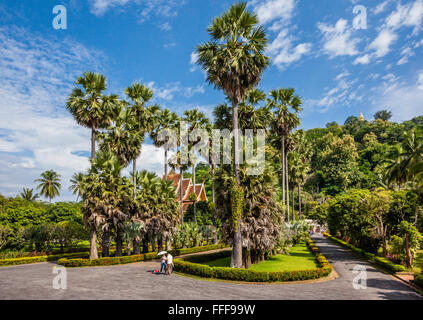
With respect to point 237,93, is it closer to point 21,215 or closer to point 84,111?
point 84,111

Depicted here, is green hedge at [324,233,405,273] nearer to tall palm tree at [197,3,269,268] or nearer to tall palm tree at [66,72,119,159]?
tall palm tree at [197,3,269,268]

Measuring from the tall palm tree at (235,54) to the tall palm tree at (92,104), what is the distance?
13.0 m

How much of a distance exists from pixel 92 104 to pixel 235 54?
16089 mm

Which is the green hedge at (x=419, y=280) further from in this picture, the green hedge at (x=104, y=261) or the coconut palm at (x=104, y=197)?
the coconut palm at (x=104, y=197)

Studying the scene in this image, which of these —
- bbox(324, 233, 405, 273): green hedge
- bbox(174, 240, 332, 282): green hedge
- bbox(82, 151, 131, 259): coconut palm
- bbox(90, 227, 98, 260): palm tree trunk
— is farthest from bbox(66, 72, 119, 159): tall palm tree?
bbox(324, 233, 405, 273): green hedge

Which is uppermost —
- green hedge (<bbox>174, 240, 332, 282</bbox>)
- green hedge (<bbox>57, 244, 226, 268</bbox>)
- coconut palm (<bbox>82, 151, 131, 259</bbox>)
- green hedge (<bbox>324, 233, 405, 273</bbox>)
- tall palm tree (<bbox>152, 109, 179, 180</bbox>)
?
tall palm tree (<bbox>152, 109, 179, 180</bbox>)

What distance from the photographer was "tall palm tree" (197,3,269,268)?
20.0 meters

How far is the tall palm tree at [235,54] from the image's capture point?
2000 cm

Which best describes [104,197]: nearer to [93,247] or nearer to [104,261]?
[93,247]

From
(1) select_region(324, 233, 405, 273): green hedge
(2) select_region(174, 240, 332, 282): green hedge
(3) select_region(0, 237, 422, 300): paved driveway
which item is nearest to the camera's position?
(3) select_region(0, 237, 422, 300): paved driveway

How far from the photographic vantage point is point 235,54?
20062mm

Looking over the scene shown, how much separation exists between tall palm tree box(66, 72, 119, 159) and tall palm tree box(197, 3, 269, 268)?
13.0 meters

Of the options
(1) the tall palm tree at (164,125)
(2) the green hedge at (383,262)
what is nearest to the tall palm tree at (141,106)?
(1) the tall palm tree at (164,125)

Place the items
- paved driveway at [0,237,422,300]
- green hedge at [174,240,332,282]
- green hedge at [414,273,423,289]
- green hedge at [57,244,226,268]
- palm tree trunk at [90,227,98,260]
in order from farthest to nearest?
1. palm tree trunk at [90,227,98,260]
2. green hedge at [57,244,226,268]
3. green hedge at [174,240,332,282]
4. green hedge at [414,273,423,289]
5. paved driveway at [0,237,422,300]
